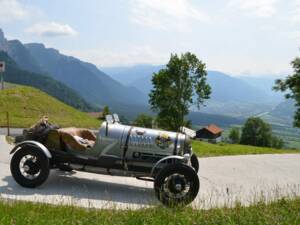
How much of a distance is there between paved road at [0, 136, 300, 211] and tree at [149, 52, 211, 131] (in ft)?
103

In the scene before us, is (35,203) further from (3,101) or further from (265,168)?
(3,101)

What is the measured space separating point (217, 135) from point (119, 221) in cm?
12294

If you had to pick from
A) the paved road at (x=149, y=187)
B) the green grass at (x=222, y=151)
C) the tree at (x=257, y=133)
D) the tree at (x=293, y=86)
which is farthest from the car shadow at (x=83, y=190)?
the tree at (x=257, y=133)

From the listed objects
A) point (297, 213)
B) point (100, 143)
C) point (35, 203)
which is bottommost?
point (35, 203)

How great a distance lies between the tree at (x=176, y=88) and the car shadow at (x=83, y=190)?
35.3 m

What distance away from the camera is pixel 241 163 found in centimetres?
1345

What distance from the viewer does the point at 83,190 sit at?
8688 millimetres

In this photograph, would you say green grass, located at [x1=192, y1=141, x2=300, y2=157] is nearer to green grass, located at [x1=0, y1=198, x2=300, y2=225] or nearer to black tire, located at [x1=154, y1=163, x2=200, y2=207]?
black tire, located at [x1=154, y1=163, x2=200, y2=207]

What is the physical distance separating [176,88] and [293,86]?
50.6 ft

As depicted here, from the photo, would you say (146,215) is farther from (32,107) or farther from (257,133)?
(257,133)

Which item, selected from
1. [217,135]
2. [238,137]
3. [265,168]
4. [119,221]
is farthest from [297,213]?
[217,135]

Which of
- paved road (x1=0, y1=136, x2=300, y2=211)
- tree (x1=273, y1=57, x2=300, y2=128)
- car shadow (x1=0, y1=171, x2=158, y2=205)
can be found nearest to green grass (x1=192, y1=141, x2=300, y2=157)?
paved road (x1=0, y1=136, x2=300, y2=211)

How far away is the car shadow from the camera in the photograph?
816 centimetres

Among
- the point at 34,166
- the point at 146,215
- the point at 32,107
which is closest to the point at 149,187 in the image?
the point at 34,166
